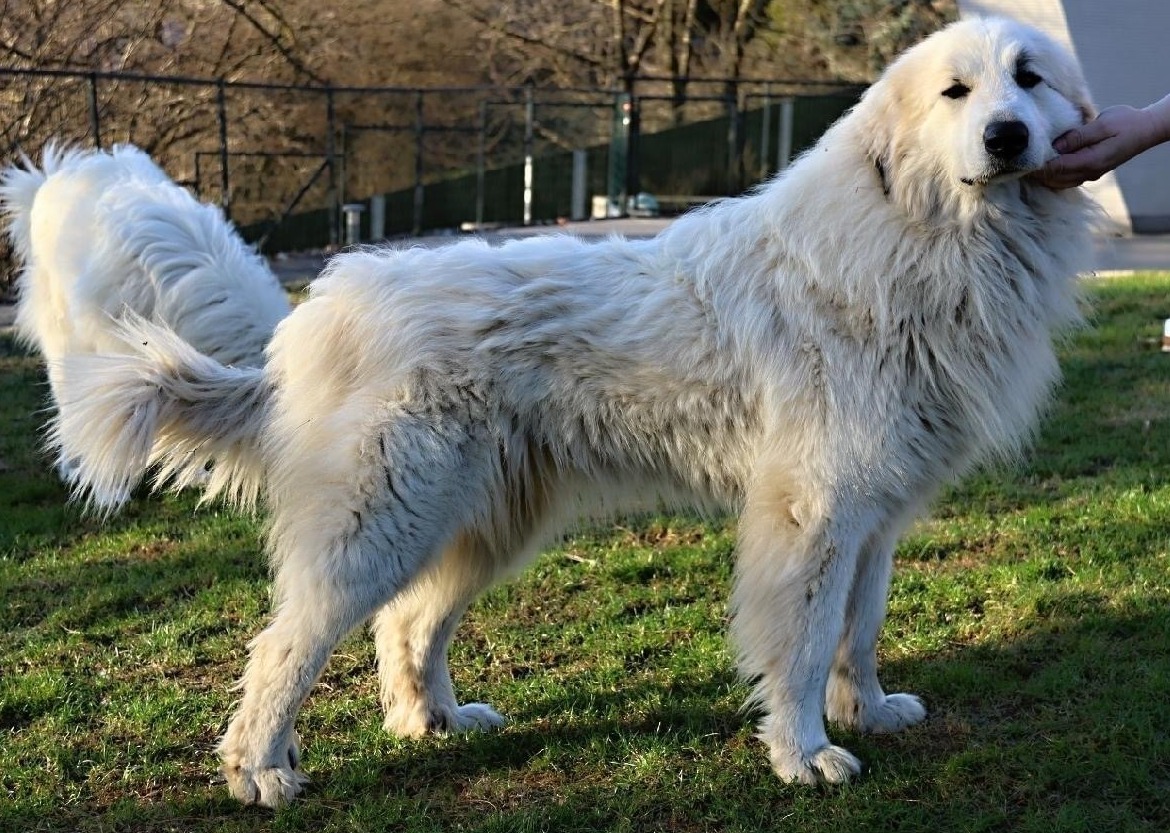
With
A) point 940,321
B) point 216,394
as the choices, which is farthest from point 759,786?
point 216,394

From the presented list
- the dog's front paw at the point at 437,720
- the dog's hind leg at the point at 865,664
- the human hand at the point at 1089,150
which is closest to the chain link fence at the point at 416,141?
the dog's front paw at the point at 437,720

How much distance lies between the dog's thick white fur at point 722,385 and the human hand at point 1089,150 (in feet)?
0.18

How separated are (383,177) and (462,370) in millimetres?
15560

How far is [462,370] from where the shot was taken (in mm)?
3486

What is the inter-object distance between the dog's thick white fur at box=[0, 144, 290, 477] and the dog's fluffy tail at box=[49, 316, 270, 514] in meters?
1.64

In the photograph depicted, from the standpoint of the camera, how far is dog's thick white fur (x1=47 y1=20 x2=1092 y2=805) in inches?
134

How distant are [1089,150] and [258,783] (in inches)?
119

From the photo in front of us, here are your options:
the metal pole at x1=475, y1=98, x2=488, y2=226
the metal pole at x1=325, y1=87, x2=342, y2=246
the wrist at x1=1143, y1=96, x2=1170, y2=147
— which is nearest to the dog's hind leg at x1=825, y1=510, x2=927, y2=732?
the wrist at x1=1143, y1=96, x2=1170, y2=147

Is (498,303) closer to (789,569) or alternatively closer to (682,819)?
(789,569)

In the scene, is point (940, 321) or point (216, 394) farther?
point (216, 394)

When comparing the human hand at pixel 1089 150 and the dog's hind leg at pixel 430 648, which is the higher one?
the human hand at pixel 1089 150

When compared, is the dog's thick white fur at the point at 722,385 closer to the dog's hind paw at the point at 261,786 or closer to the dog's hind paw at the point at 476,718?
the dog's hind paw at the point at 261,786

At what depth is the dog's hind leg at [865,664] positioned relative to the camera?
3.79m

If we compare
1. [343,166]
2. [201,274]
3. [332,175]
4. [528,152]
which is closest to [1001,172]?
[201,274]
